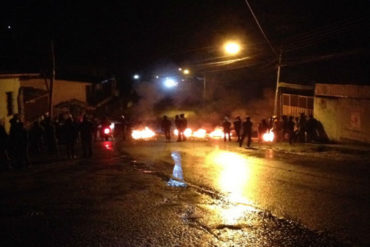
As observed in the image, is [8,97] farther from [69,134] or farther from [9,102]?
[69,134]

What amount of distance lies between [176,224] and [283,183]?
4.26 meters

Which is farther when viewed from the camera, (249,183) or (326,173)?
(326,173)

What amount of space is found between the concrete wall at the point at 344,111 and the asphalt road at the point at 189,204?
617 centimetres

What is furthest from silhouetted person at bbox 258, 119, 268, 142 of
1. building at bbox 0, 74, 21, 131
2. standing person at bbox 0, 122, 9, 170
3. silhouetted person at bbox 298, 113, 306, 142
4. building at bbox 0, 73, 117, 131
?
standing person at bbox 0, 122, 9, 170

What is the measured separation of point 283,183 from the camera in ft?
35.1

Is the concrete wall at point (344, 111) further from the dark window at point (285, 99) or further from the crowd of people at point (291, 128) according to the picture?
the dark window at point (285, 99)

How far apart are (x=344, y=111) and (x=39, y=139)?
14.9 meters

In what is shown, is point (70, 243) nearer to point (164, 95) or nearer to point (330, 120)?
point (330, 120)

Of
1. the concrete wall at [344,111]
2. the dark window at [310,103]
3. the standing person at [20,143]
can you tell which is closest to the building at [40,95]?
the standing person at [20,143]

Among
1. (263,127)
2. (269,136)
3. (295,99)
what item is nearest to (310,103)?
(295,99)

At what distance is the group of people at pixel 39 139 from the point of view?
45.0 ft

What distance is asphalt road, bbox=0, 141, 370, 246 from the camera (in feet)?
22.1

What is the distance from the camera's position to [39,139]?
17688 mm

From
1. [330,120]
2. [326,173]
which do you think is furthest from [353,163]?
[330,120]
